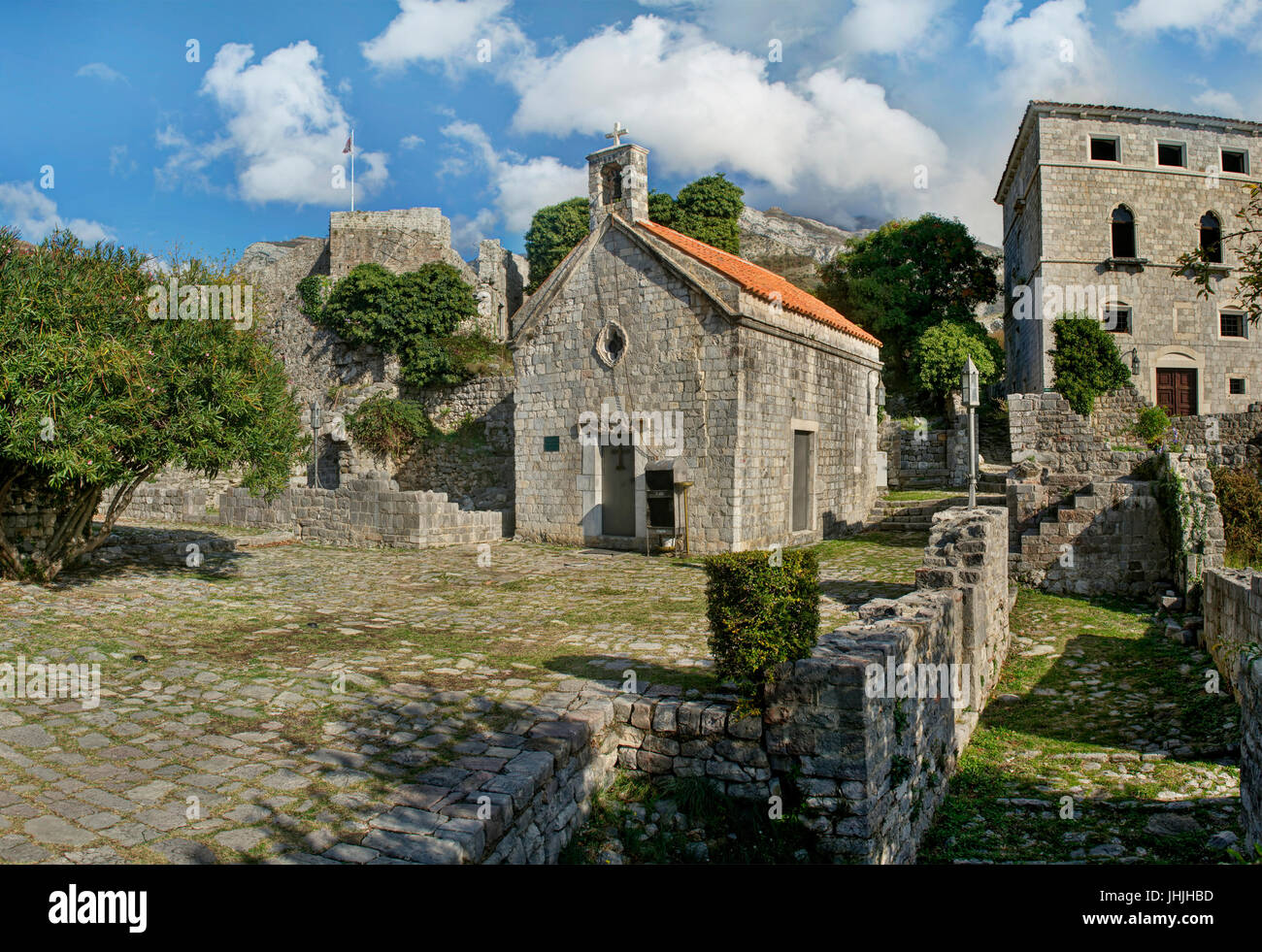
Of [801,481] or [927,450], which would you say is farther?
[927,450]

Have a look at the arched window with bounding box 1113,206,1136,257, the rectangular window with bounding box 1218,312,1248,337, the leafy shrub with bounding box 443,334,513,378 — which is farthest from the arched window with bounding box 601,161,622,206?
the rectangular window with bounding box 1218,312,1248,337

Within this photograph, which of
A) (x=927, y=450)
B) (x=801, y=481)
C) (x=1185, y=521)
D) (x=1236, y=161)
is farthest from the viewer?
(x=1236, y=161)

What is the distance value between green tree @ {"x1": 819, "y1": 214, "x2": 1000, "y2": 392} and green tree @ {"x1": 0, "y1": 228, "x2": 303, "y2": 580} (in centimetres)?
2452

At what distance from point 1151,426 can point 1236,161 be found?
12933mm

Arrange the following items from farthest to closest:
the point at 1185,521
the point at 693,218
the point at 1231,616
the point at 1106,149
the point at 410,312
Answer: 1. the point at 693,218
2. the point at 1106,149
3. the point at 410,312
4. the point at 1185,521
5. the point at 1231,616

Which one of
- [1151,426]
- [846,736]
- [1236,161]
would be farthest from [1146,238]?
[846,736]

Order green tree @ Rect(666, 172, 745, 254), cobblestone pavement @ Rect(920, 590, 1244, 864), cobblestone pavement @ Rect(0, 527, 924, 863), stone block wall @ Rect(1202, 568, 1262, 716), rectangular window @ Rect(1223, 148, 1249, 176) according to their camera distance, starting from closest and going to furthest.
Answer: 1. cobblestone pavement @ Rect(0, 527, 924, 863)
2. cobblestone pavement @ Rect(920, 590, 1244, 864)
3. stone block wall @ Rect(1202, 568, 1262, 716)
4. rectangular window @ Rect(1223, 148, 1249, 176)
5. green tree @ Rect(666, 172, 745, 254)

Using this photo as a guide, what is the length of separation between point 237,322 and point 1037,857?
36.2ft

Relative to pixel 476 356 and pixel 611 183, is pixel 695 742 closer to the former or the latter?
pixel 611 183

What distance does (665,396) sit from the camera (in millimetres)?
14852

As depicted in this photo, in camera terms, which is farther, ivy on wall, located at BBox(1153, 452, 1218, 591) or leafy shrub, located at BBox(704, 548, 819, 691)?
ivy on wall, located at BBox(1153, 452, 1218, 591)

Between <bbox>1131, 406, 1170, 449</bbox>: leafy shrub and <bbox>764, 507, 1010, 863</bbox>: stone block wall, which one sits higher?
<bbox>1131, 406, 1170, 449</bbox>: leafy shrub

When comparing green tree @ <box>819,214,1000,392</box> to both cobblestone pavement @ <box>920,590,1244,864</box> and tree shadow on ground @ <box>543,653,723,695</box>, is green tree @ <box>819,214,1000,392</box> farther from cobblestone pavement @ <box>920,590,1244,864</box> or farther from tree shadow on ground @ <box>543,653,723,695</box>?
tree shadow on ground @ <box>543,653,723,695</box>

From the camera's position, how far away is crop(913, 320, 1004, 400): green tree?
86.8 feet
